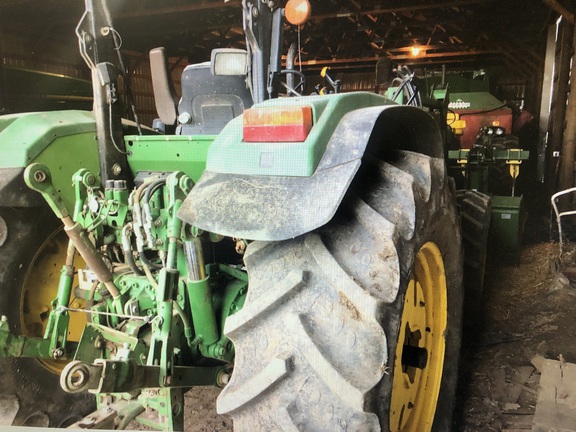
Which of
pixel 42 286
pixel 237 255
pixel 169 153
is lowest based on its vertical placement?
pixel 42 286

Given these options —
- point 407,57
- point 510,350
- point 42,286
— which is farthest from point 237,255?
point 407,57

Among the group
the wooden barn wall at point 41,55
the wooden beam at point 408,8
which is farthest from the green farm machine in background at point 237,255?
the wooden barn wall at point 41,55

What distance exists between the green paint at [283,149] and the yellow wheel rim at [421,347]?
1.84ft

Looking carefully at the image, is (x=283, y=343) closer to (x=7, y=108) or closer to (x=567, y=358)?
(x=567, y=358)

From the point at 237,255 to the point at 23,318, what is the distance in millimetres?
982

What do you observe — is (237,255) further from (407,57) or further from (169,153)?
(407,57)

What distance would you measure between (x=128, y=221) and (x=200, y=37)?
1257 cm

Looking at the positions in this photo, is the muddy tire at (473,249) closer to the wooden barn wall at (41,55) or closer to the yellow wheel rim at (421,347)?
the yellow wheel rim at (421,347)

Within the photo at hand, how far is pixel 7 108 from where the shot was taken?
4.77m

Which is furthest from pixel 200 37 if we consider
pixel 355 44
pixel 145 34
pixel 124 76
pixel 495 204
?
pixel 124 76

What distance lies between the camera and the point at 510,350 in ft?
9.52

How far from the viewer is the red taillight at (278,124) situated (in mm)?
1222

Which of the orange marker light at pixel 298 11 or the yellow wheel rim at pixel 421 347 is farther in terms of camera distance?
the orange marker light at pixel 298 11

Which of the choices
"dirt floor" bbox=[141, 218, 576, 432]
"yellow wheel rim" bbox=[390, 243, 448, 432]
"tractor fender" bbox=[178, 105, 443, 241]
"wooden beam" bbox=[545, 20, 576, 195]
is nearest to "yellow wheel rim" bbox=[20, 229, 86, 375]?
"dirt floor" bbox=[141, 218, 576, 432]
